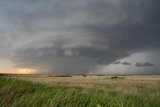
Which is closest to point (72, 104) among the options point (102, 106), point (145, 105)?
point (102, 106)

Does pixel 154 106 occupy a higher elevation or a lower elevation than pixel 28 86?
lower

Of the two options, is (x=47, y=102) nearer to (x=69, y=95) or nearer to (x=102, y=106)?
(x=69, y=95)

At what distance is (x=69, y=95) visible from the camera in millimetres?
7535

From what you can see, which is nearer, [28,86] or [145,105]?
[145,105]

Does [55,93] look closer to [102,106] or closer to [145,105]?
[102,106]

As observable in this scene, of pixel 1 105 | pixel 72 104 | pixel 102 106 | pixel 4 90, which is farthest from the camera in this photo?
pixel 4 90

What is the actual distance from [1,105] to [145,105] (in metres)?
3.89

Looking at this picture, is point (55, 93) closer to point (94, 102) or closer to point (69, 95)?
point (69, 95)

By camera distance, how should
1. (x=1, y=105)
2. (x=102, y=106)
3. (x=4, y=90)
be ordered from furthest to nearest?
(x=4, y=90) < (x=1, y=105) < (x=102, y=106)

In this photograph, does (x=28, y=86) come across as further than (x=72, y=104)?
Yes

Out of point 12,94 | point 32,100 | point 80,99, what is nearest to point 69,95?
point 80,99

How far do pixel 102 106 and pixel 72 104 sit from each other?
842 mm

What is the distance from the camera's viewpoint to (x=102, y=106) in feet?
21.9

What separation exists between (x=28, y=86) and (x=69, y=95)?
206 centimetres
